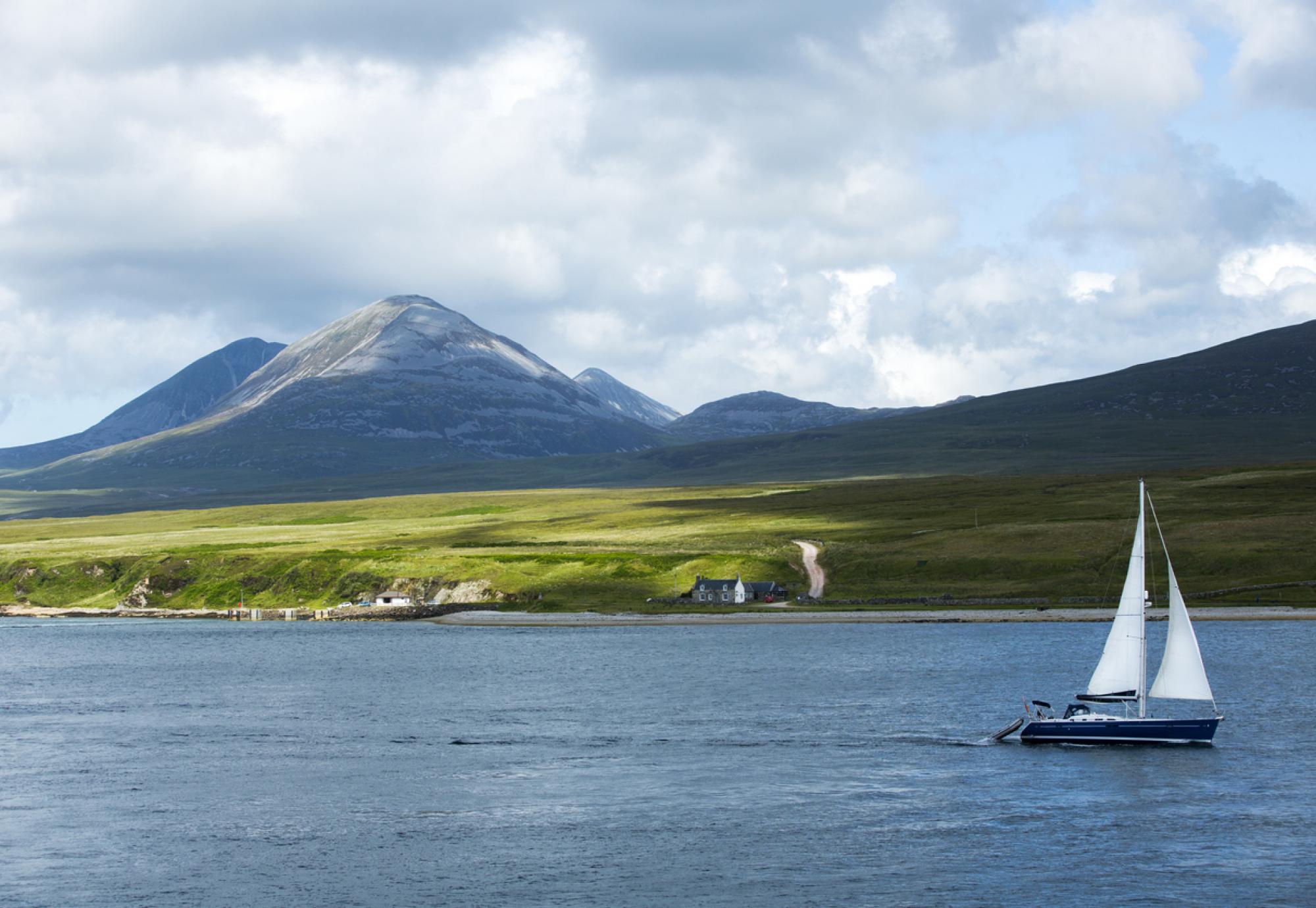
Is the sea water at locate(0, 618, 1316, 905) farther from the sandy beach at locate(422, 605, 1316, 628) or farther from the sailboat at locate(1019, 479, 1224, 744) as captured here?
the sandy beach at locate(422, 605, 1316, 628)

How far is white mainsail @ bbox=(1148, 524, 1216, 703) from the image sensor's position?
2798 inches

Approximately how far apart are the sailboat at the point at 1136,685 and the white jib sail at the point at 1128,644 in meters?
0.04

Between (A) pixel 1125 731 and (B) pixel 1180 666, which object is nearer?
(B) pixel 1180 666

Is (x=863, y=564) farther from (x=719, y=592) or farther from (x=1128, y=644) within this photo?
(x=1128, y=644)

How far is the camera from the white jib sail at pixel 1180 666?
71.1 m

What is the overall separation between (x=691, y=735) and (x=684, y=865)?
27524 mm

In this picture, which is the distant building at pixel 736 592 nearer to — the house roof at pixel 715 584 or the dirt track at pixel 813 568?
the house roof at pixel 715 584

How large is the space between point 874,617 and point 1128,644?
70759mm

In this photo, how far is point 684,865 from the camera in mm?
A: 52625

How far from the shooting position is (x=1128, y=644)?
2864 inches

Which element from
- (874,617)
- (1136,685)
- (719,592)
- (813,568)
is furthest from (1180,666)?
(813,568)

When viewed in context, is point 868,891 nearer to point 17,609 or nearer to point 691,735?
point 691,735

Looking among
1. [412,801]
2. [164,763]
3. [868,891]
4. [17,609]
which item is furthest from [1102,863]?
[17,609]

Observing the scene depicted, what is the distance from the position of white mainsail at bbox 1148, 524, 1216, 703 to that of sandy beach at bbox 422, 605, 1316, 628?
67829 mm
